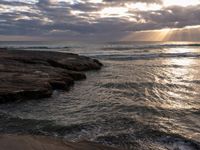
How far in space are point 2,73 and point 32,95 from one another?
385 centimetres

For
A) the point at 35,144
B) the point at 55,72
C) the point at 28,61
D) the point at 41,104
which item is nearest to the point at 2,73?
the point at 55,72

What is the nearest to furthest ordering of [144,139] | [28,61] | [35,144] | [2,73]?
[35,144]
[144,139]
[2,73]
[28,61]

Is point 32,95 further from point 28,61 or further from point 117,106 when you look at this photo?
point 28,61

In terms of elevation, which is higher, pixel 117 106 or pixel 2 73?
pixel 2 73

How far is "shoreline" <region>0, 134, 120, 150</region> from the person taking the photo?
6.41 m

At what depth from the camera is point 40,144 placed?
6.66 meters

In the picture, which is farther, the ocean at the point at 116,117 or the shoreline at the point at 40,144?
the ocean at the point at 116,117

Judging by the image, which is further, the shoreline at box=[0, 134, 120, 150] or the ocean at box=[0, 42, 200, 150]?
the ocean at box=[0, 42, 200, 150]

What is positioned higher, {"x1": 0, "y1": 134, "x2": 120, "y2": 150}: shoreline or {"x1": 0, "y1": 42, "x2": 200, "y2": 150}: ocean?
{"x1": 0, "y1": 134, "x2": 120, "y2": 150}: shoreline

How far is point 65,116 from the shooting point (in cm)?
1041

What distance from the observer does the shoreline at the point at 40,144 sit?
6.41m

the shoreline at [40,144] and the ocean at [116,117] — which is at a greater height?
the shoreline at [40,144]

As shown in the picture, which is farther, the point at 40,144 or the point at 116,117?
the point at 116,117

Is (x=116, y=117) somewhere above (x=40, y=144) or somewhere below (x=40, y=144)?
below
